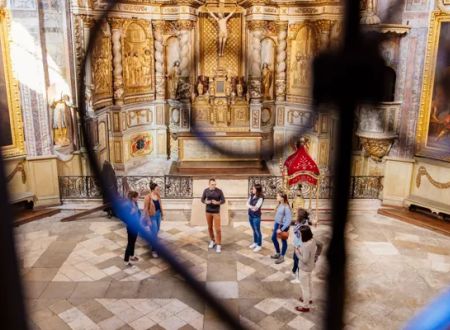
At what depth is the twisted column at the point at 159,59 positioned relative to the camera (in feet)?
51.2

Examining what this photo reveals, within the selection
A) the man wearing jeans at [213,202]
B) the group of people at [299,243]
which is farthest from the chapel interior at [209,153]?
the man wearing jeans at [213,202]

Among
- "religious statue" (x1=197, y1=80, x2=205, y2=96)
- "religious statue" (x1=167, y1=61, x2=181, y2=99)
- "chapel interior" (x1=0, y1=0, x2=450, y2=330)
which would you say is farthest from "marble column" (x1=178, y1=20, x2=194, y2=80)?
"religious statue" (x1=197, y1=80, x2=205, y2=96)

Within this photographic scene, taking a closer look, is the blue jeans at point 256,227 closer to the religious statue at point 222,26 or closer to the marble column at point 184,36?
the marble column at point 184,36

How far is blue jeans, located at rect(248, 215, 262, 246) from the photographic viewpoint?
8648 millimetres

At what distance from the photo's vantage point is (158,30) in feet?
51.3

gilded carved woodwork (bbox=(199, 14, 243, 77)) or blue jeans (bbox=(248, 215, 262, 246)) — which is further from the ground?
gilded carved woodwork (bbox=(199, 14, 243, 77))

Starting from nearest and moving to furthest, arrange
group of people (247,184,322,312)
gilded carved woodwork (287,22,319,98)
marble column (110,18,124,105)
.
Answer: group of people (247,184,322,312) < marble column (110,18,124,105) < gilded carved woodwork (287,22,319,98)

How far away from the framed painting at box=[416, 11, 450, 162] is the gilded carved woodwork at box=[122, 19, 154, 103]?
28.5 feet

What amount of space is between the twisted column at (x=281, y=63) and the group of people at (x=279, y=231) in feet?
26.1

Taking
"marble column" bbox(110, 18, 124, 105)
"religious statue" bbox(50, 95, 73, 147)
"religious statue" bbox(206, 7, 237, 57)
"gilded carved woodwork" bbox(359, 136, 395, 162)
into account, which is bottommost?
"gilded carved woodwork" bbox(359, 136, 395, 162)

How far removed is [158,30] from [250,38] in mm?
3042

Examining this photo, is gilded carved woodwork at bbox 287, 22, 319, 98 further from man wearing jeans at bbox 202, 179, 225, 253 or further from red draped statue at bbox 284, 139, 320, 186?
man wearing jeans at bbox 202, 179, 225, 253

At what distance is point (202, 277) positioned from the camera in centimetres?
529

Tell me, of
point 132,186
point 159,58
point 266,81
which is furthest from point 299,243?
point 159,58
